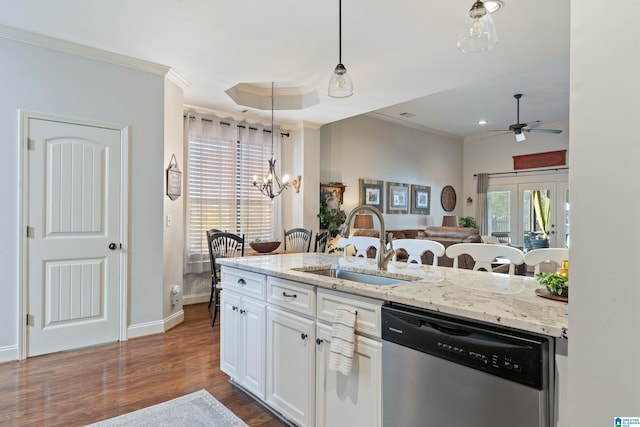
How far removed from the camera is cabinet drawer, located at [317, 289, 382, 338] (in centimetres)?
158

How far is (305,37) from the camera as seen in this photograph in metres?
3.10

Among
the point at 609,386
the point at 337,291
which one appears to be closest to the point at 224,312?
the point at 337,291

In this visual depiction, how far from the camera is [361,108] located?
198 inches

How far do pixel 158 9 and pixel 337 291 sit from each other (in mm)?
2436

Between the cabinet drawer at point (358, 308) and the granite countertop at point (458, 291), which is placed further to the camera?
the cabinet drawer at point (358, 308)

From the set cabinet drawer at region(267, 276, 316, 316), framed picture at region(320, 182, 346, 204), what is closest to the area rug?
cabinet drawer at region(267, 276, 316, 316)

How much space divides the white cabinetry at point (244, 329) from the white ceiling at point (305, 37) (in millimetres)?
1964

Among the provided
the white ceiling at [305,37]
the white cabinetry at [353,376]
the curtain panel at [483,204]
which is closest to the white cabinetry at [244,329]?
the white cabinetry at [353,376]

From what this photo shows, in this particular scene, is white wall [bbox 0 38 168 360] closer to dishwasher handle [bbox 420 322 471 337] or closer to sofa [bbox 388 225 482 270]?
sofa [bbox 388 225 482 270]

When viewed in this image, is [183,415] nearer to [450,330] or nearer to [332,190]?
[450,330]

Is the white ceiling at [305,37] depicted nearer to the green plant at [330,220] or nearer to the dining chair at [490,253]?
the dining chair at [490,253]

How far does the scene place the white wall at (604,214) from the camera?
2.64 feet

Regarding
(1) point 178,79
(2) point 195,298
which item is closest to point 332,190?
(2) point 195,298

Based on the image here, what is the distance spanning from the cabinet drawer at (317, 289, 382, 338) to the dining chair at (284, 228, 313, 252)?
136 inches
